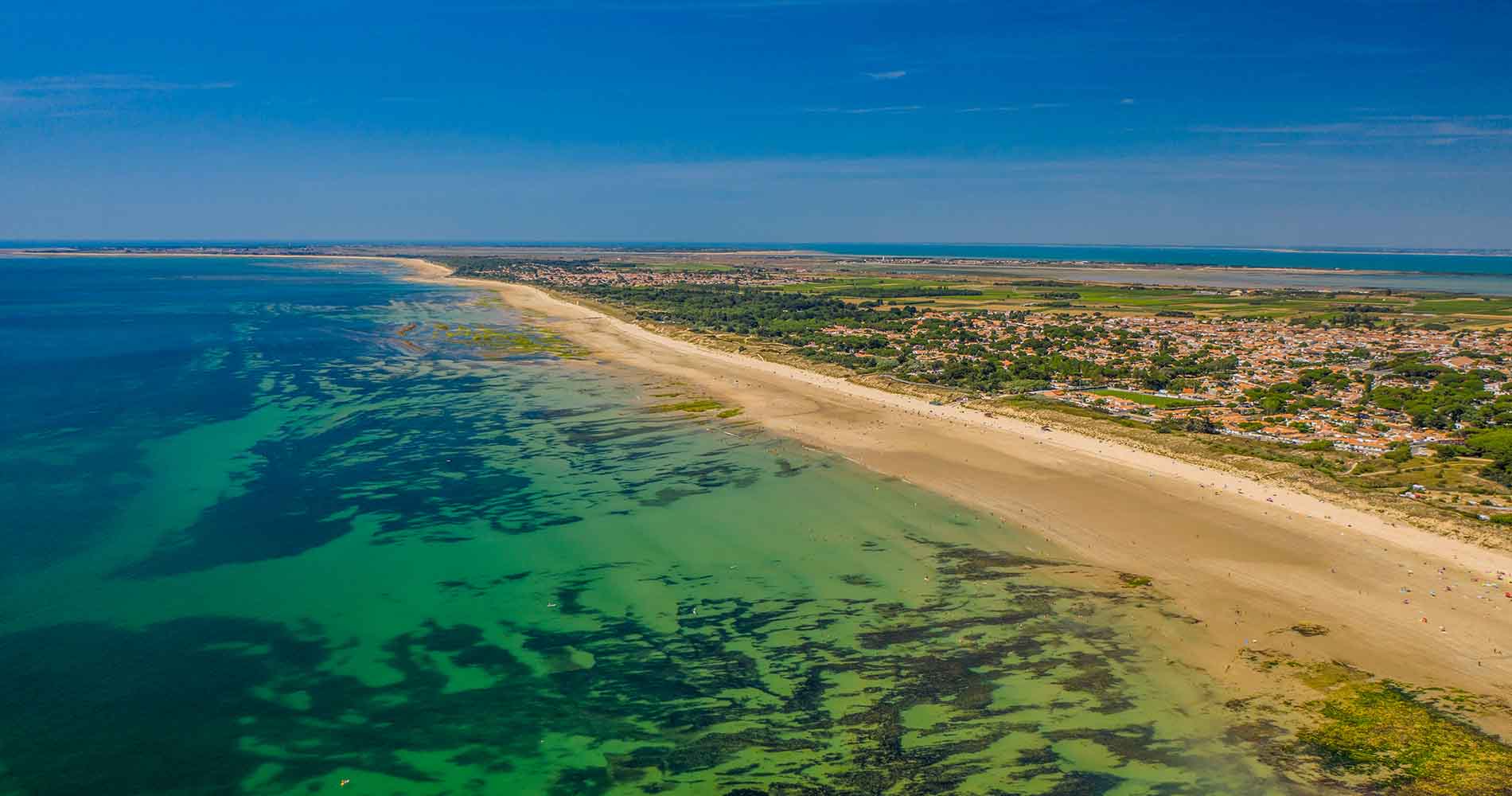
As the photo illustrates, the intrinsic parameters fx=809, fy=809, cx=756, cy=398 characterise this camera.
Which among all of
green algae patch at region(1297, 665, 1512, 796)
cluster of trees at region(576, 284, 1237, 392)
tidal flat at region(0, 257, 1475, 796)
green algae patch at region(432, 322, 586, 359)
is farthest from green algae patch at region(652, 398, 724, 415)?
green algae patch at region(1297, 665, 1512, 796)

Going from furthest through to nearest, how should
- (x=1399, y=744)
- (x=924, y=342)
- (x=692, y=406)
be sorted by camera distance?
(x=924, y=342), (x=692, y=406), (x=1399, y=744)

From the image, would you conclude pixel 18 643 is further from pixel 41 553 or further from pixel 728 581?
pixel 728 581

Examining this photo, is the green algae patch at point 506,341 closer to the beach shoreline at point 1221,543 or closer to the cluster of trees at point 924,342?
the cluster of trees at point 924,342

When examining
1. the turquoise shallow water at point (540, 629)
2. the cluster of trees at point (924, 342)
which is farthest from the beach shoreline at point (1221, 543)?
the cluster of trees at point (924, 342)

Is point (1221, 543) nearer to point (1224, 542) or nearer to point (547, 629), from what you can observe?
point (1224, 542)

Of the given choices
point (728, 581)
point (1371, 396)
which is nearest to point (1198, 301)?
point (1371, 396)

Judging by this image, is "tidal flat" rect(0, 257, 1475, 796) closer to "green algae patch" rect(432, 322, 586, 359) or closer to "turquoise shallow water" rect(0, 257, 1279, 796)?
"turquoise shallow water" rect(0, 257, 1279, 796)

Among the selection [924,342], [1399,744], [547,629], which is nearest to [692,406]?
[547,629]
